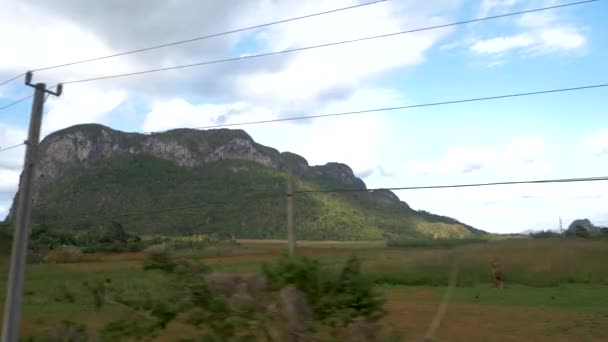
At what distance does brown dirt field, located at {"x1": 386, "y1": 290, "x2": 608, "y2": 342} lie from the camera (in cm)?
1412

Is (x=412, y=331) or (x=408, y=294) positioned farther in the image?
(x=408, y=294)

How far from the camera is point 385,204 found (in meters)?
85.2

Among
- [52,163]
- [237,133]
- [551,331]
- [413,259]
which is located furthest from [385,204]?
[551,331]

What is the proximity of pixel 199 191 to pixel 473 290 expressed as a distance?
57.5m

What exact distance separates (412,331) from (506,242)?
3125 mm

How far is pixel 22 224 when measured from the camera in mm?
12062

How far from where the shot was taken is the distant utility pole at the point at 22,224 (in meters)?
11.6

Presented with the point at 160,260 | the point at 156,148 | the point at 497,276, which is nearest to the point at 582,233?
the point at 497,276

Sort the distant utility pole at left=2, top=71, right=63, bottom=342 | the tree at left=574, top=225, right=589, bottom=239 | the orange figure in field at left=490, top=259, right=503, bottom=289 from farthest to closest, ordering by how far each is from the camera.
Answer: the orange figure in field at left=490, top=259, right=503, bottom=289, the tree at left=574, top=225, right=589, bottom=239, the distant utility pole at left=2, top=71, right=63, bottom=342

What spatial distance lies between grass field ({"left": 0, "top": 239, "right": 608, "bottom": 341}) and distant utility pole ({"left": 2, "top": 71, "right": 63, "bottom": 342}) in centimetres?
196

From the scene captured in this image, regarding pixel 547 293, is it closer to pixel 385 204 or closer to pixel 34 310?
pixel 34 310

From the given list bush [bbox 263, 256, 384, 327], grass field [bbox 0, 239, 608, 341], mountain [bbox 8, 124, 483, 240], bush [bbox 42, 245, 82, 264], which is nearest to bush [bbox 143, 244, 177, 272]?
grass field [bbox 0, 239, 608, 341]

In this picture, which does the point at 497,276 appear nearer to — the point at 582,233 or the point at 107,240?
the point at 582,233

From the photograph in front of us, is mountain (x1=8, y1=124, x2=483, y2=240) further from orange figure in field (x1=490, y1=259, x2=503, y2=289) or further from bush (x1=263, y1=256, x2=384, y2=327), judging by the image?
bush (x1=263, y1=256, x2=384, y2=327)
